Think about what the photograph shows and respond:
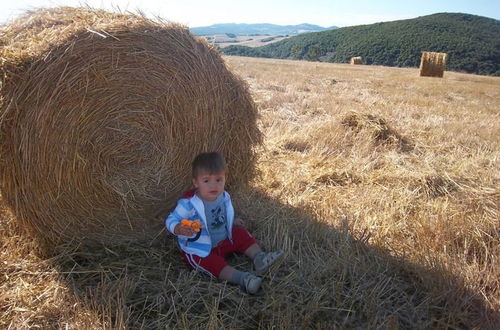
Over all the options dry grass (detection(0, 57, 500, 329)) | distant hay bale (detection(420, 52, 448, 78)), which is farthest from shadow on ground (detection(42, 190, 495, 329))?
distant hay bale (detection(420, 52, 448, 78))

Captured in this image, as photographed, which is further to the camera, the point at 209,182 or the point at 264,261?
the point at 209,182

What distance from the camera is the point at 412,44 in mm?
56344

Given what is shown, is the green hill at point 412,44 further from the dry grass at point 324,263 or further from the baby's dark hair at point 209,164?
the baby's dark hair at point 209,164

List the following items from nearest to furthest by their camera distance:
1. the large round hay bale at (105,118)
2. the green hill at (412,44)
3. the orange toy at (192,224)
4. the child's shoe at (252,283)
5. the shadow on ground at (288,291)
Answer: the shadow on ground at (288,291)
the child's shoe at (252,283)
the large round hay bale at (105,118)
the orange toy at (192,224)
the green hill at (412,44)

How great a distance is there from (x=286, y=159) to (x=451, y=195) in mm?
1782

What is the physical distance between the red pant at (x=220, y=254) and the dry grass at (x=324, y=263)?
0.26 feet

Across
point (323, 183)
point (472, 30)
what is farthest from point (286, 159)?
point (472, 30)

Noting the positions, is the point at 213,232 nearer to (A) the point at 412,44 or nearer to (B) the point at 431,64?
(B) the point at 431,64

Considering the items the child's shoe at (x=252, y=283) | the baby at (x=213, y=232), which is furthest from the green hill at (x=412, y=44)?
the child's shoe at (x=252, y=283)

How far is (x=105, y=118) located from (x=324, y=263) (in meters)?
1.79

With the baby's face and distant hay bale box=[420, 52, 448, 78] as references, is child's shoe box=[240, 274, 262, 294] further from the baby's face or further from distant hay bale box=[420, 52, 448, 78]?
distant hay bale box=[420, 52, 448, 78]

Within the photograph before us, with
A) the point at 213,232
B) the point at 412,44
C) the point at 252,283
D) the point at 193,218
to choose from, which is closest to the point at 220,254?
the point at 213,232

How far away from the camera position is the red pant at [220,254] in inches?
105

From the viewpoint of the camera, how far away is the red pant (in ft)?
8.73
